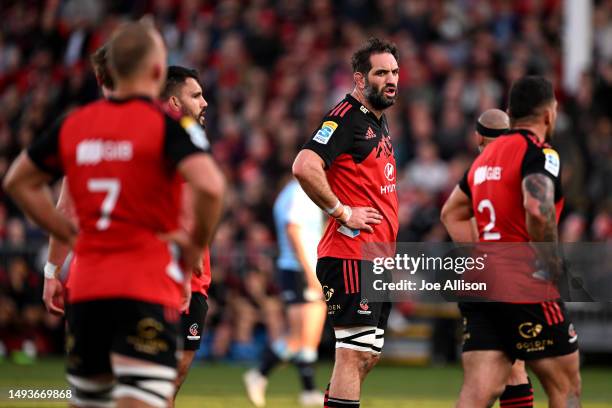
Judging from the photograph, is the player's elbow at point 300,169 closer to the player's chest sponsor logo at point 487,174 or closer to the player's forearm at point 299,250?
the player's chest sponsor logo at point 487,174

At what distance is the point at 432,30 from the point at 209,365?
7645 mm

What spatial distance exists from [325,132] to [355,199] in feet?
1.71

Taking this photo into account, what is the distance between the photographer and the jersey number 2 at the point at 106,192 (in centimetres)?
572

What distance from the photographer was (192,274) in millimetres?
8141

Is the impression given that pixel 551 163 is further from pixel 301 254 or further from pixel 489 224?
pixel 301 254

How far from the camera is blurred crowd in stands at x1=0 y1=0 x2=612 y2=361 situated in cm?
1825

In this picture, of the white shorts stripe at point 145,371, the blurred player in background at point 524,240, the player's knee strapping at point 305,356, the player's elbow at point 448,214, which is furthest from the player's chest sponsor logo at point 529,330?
the player's knee strapping at point 305,356

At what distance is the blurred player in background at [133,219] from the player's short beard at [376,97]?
2942 millimetres

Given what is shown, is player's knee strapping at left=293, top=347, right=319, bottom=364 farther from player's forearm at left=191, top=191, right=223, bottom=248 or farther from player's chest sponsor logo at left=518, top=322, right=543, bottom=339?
player's forearm at left=191, top=191, right=223, bottom=248

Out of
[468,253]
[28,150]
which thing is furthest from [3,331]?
[28,150]

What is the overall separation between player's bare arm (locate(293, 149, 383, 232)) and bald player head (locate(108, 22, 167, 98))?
2.40 metres

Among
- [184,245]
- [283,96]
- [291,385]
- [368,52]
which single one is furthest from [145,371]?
[283,96]

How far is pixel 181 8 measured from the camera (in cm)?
2561

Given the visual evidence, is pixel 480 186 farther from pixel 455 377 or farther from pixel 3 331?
pixel 3 331
